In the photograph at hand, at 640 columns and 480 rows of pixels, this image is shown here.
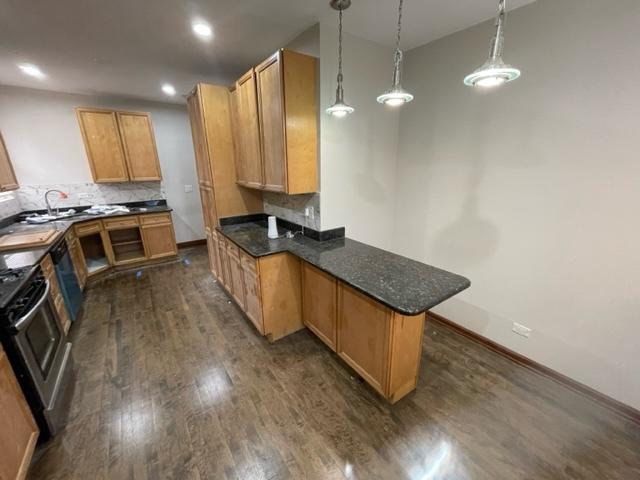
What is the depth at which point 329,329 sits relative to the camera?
2.26 m

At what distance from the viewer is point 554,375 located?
2.03 m

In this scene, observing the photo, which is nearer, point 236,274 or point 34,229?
point 236,274

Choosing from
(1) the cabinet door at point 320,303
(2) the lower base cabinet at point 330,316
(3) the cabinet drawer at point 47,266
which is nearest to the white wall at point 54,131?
(3) the cabinet drawer at point 47,266

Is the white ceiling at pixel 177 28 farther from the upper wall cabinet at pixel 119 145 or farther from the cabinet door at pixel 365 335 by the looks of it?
the cabinet door at pixel 365 335

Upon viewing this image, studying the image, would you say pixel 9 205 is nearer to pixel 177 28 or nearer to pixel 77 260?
pixel 77 260

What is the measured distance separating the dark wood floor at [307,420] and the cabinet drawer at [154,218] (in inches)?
84.3

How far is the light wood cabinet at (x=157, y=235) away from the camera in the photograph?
14.1ft

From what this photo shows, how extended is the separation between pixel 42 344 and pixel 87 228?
105 inches

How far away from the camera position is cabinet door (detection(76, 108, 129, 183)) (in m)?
3.76

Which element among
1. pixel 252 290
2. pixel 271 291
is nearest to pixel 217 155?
pixel 252 290

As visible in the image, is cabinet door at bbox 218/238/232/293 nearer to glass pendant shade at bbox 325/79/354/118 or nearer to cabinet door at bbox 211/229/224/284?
cabinet door at bbox 211/229/224/284

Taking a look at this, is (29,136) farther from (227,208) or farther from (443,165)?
(443,165)

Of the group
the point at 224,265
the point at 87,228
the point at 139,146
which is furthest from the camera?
the point at 139,146

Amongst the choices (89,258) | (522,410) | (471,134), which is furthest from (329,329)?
(89,258)
